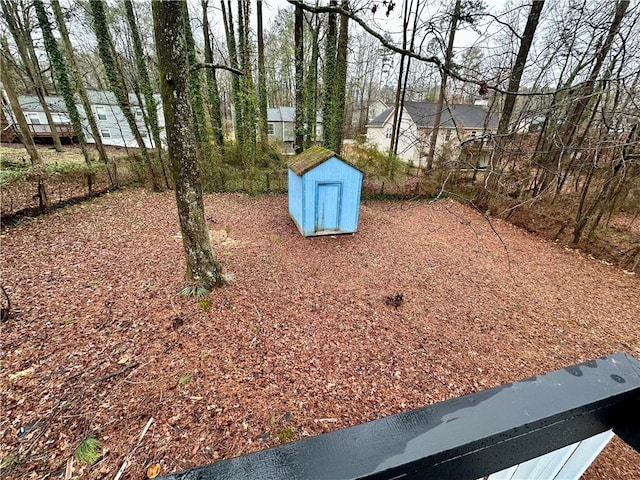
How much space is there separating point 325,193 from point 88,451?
5.97 metres

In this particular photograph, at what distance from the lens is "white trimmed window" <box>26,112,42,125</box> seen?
19094mm

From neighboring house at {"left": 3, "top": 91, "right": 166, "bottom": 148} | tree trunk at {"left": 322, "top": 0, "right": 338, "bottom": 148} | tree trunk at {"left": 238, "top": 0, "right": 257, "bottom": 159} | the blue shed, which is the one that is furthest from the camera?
neighboring house at {"left": 3, "top": 91, "right": 166, "bottom": 148}

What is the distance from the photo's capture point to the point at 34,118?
19328mm

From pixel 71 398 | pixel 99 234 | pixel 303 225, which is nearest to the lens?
pixel 71 398

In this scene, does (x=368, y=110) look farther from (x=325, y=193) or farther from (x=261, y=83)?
(x=325, y=193)

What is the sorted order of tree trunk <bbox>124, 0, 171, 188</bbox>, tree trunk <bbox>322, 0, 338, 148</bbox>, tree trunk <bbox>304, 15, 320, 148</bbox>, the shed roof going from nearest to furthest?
the shed roof
tree trunk <bbox>124, 0, 171, 188</bbox>
tree trunk <bbox>322, 0, 338, 148</bbox>
tree trunk <bbox>304, 15, 320, 148</bbox>

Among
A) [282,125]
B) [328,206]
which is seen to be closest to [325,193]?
[328,206]

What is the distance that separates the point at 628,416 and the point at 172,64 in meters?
4.56

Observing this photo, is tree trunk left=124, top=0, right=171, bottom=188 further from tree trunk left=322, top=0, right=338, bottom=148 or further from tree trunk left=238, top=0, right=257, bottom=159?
tree trunk left=322, top=0, right=338, bottom=148

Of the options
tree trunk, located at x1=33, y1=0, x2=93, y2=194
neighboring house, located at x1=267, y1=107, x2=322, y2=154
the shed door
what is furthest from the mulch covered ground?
neighboring house, located at x1=267, y1=107, x2=322, y2=154

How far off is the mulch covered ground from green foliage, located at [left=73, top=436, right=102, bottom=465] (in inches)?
2.0

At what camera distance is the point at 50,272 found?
4965 mm

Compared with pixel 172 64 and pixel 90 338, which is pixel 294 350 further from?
pixel 172 64

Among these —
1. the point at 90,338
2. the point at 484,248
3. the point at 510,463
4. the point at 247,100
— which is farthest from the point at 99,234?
the point at 484,248
